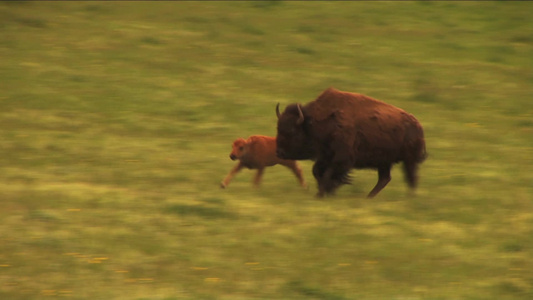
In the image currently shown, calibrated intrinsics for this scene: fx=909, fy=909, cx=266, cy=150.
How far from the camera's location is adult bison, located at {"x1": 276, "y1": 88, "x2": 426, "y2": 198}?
453 inches

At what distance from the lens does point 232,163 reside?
13992mm

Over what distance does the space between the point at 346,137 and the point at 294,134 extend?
703mm

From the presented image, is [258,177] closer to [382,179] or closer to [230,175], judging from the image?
[230,175]

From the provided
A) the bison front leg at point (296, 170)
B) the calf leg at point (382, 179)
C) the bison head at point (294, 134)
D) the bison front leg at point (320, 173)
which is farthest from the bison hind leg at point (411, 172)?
the bison front leg at point (296, 170)

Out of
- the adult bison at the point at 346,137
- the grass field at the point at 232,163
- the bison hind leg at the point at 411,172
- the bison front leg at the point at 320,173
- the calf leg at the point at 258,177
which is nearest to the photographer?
the grass field at the point at 232,163

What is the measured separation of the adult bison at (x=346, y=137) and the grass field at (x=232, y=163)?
50 cm

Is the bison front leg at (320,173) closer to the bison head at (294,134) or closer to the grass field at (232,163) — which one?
the bison head at (294,134)

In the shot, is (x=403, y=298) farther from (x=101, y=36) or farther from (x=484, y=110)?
(x=101, y=36)

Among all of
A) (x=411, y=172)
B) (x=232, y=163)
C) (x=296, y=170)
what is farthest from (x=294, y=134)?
(x=232, y=163)

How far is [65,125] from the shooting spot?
1588 centimetres

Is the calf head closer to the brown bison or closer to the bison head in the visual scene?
the brown bison

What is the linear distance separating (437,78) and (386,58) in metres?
1.63

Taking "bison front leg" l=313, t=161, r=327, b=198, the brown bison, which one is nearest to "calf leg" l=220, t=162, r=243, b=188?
the brown bison

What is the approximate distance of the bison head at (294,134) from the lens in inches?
460
